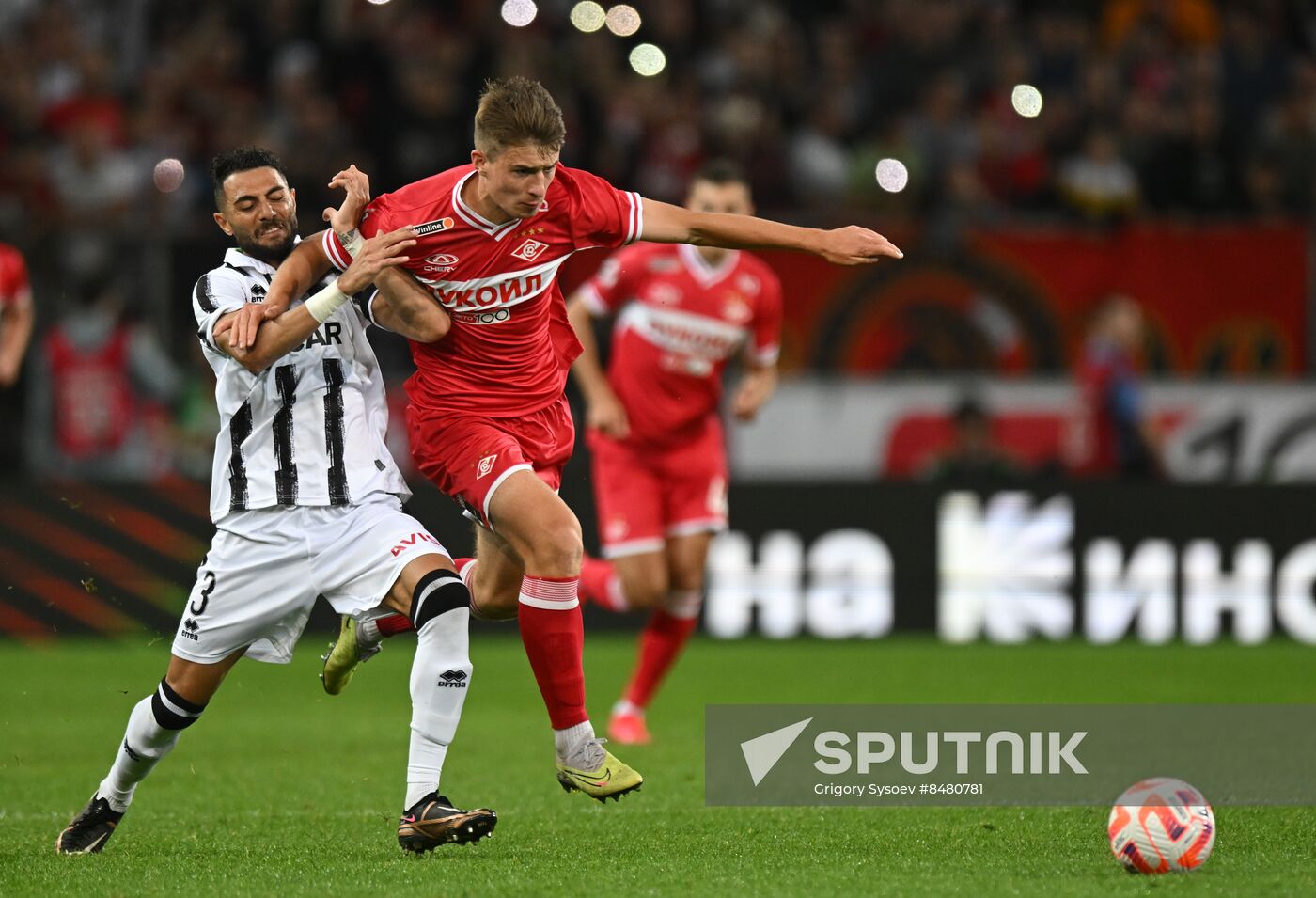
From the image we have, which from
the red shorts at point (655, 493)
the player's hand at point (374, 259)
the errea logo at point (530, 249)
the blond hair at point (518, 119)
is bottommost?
the red shorts at point (655, 493)

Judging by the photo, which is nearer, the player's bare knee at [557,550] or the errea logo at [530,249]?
the player's bare knee at [557,550]

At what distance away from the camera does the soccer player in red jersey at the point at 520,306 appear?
18.7 feet

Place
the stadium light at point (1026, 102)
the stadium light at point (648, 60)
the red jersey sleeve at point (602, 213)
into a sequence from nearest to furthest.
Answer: the red jersey sleeve at point (602, 213) < the stadium light at point (1026, 102) < the stadium light at point (648, 60)

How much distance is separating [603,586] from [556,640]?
320 cm

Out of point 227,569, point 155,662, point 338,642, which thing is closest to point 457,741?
point 338,642

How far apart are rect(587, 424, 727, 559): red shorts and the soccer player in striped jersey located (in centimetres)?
306

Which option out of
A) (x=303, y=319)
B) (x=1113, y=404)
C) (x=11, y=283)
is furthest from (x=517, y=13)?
(x=303, y=319)

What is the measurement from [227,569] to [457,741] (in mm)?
2833

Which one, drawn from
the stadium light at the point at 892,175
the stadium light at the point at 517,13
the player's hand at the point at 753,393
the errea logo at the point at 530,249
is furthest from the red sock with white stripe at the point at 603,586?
the stadium light at the point at 517,13

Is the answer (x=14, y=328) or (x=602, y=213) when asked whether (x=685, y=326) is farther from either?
(x=14, y=328)

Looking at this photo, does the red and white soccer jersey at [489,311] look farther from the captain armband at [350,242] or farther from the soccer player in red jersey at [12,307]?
the soccer player in red jersey at [12,307]

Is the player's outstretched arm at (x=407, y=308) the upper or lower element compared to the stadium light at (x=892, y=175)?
upper

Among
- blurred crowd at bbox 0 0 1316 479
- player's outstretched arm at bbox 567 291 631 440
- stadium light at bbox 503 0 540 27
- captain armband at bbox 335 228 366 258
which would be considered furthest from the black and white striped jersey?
stadium light at bbox 503 0 540 27

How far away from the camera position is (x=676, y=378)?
29.9 feet
